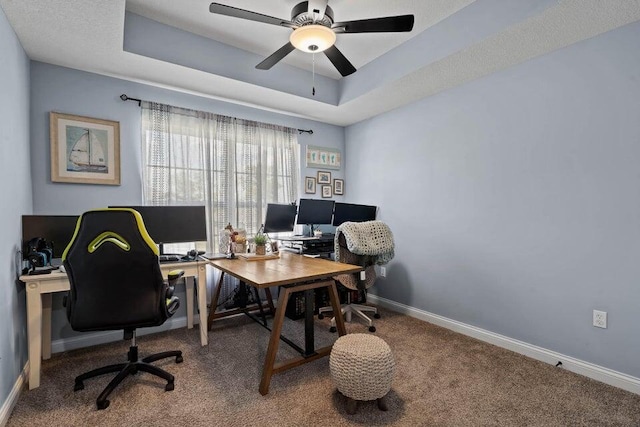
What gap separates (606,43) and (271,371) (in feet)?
10.6

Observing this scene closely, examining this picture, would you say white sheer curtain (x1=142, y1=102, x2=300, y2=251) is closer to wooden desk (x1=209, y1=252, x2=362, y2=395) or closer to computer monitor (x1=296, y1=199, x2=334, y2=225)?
computer monitor (x1=296, y1=199, x2=334, y2=225)

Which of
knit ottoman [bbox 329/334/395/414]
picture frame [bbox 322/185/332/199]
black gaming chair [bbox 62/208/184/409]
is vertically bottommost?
knit ottoman [bbox 329/334/395/414]

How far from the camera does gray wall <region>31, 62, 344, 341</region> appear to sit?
101 inches

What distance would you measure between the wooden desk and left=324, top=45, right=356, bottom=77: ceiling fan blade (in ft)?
5.20

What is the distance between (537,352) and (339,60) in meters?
2.80

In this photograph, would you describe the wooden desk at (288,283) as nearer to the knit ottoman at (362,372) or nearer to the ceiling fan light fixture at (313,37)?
the knit ottoman at (362,372)

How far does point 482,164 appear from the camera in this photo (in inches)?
115

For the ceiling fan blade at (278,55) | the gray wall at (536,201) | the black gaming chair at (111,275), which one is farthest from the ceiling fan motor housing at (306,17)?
the gray wall at (536,201)

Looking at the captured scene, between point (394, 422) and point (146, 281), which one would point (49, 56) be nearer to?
point (146, 281)

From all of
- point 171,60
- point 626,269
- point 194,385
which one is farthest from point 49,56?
point 626,269

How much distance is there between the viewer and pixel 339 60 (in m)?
2.34

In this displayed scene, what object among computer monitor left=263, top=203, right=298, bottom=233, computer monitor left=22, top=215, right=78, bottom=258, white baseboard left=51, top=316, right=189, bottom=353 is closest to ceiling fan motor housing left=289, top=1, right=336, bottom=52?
computer monitor left=263, top=203, right=298, bottom=233

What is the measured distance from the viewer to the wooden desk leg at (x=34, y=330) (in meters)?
2.05

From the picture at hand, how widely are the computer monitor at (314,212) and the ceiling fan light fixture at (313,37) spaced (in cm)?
190
